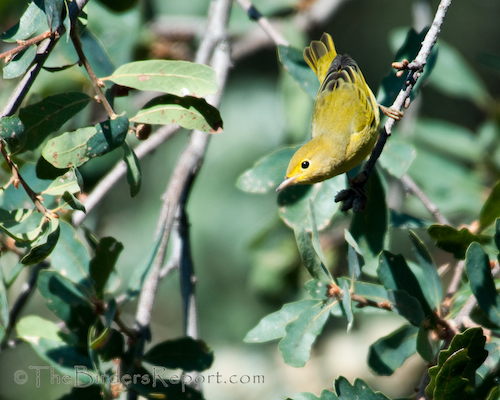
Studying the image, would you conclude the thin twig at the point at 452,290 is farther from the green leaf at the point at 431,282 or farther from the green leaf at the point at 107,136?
the green leaf at the point at 107,136

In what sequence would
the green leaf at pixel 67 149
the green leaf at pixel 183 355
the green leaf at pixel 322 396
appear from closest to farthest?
1. the green leaf at pixel 67 149
2. the green leaf at pixel 322 396
3. the green leaf at pixel 183 355

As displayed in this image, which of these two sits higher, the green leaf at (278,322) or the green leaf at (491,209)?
the green leaf at (491,209)

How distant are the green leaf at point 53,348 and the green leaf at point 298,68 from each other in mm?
1319

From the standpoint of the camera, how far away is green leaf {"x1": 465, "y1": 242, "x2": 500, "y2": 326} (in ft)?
4.72

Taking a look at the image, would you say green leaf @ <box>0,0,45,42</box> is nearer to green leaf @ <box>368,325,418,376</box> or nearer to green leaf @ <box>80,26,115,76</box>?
green leaf @ <box>80,26,115,76</box>

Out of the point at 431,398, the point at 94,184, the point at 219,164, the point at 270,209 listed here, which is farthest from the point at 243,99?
the point at 431,398

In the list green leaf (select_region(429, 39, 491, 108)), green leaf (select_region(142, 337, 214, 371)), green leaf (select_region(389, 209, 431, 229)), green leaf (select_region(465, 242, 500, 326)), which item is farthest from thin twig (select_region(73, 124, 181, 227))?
green leaf (select_region(429, 39, 491, 108))

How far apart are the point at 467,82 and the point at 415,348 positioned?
2.19 m

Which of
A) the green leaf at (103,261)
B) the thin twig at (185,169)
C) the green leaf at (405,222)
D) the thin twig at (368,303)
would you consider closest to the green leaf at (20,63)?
the green leaf at (103,261)

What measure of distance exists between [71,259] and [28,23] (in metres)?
0.84

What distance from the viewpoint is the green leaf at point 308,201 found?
186 centimetres

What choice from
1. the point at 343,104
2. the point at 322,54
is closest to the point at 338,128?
the point at 343,104

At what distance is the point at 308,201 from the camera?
190 cm

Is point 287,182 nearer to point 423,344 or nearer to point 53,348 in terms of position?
point 423,344
